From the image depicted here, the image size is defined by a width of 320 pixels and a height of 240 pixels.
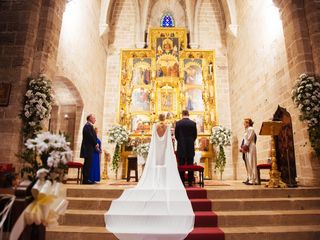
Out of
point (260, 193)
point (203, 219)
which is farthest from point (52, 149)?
point (260, 193)

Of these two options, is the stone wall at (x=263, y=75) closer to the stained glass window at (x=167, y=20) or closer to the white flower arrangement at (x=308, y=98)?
the white flower arrangement at (x=308, y=98)

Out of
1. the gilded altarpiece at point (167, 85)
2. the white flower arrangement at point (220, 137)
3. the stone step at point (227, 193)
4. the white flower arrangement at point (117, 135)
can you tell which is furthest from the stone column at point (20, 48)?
the white flower arrangement at point (220, 137)

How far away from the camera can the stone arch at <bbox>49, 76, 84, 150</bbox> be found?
9.23 meters

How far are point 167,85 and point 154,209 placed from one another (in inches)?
323

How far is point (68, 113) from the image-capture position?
987cm

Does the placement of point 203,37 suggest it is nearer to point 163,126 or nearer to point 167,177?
point 163,126

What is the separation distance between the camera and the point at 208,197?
5.03 metres

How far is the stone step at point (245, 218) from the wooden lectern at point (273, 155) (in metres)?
1.32

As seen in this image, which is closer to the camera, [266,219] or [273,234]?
A: [273,234]

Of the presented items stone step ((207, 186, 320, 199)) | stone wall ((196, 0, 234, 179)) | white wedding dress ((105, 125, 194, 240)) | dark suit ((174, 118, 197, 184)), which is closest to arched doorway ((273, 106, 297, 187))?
stone step ((207, 186, 320, 199))

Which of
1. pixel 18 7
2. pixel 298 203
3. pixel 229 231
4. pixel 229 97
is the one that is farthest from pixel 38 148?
pixel 229 97

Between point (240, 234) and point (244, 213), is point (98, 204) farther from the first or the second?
point (244, 213)

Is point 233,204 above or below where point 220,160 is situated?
below

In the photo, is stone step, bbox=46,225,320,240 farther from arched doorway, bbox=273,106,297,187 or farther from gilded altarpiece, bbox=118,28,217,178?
gilded altarpiece, bbox=118,28,217,178
